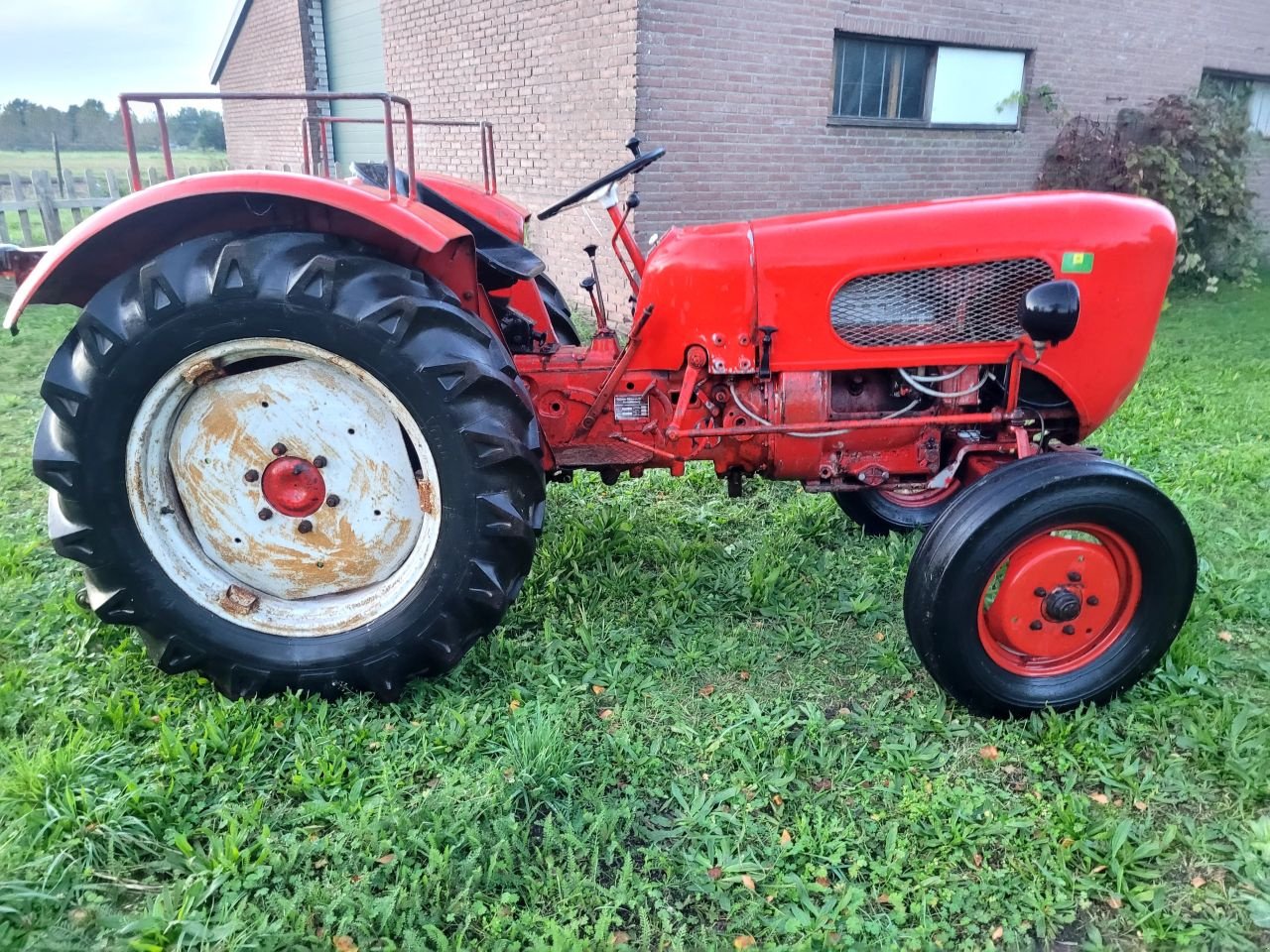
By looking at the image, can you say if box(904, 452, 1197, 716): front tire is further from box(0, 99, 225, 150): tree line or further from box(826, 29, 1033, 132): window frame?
box(0, 99, 225, 150): tree line

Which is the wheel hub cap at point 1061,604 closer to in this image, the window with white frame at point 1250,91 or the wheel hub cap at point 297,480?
the wheel hub cap at point 297,480

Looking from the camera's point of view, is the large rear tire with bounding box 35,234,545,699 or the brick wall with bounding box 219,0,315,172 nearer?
the large rear tire with bounding box 35,234,545,699

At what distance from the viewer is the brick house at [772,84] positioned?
691 cm

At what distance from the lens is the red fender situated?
7.38 feet

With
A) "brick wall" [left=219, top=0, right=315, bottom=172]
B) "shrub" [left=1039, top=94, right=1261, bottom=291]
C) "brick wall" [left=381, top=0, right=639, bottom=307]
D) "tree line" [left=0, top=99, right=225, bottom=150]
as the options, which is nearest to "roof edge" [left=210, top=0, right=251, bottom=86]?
"brick wall" [left=219, top=0, right=315, bottom=172]

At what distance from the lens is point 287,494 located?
2.57m

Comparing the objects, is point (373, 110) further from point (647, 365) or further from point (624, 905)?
point (624, 905)

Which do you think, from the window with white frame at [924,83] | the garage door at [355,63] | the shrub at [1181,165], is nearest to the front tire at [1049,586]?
the window with white frame at [924,83]

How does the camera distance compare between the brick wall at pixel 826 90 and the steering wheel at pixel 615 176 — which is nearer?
the steering wheel at pixel 615 176

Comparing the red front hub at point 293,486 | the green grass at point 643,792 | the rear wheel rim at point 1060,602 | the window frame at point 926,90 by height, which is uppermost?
the window frame at point 926,90

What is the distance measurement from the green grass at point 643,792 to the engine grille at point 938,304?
1.01m

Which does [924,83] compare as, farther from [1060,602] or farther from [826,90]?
[1060,602]

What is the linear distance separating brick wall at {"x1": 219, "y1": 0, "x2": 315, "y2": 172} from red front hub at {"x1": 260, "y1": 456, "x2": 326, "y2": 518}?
10.7m

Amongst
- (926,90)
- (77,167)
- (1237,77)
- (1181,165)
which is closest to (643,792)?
(926,90)
